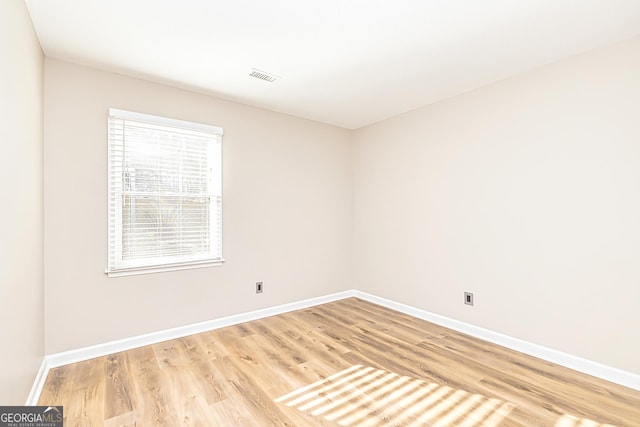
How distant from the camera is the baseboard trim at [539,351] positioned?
2.19m

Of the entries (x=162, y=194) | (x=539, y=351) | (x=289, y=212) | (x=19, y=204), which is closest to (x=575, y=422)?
(x=539, y=351)

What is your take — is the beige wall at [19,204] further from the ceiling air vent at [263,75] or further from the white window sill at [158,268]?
the ceiling air vent at [263,75]

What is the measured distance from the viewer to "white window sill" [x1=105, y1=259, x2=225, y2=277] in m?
2.69

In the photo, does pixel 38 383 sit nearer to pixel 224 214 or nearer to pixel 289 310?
pixel 224 214

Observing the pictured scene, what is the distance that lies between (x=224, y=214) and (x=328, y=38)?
2.02m

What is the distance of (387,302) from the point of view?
3.93 metres

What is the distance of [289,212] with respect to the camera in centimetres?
383

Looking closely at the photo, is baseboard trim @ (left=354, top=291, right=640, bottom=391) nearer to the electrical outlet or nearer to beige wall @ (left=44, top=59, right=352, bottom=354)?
the electrical outlet

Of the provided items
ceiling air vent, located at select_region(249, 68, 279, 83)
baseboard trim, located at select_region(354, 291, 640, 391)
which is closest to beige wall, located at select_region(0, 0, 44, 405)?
ceiling air vent, located at select_region(249, 68, 279, 83)

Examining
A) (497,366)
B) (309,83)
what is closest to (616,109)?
(497,366)

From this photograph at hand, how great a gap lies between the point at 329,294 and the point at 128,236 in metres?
2.57

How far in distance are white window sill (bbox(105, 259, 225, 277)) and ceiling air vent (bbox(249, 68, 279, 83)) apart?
1907 mm

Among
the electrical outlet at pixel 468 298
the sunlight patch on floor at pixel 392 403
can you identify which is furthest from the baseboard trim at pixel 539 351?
the sunlight patch on floor at pixel 392 403

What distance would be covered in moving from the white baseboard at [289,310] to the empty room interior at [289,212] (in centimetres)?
2
